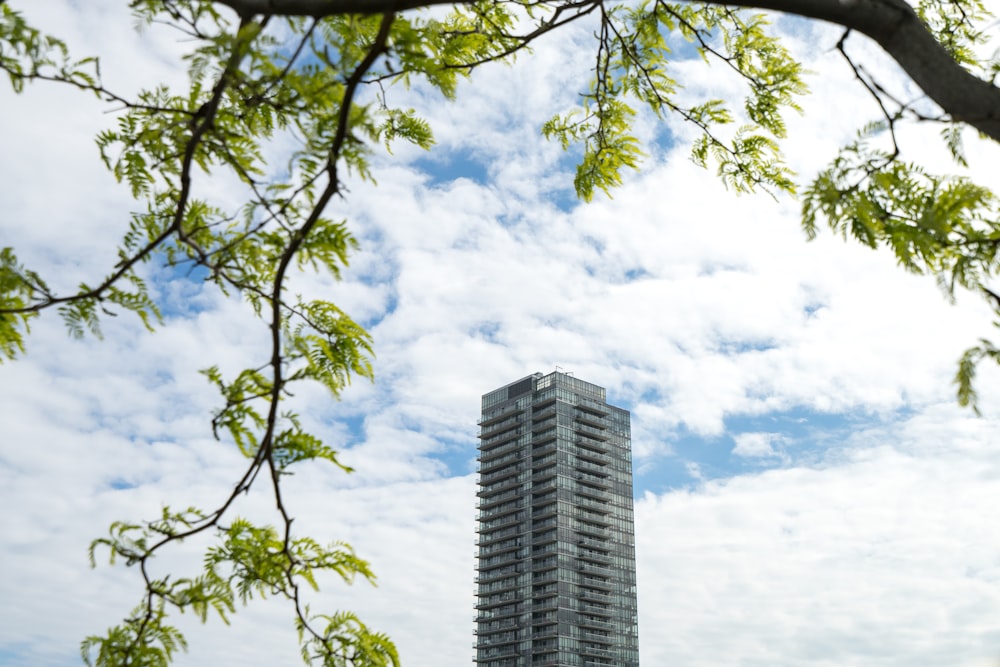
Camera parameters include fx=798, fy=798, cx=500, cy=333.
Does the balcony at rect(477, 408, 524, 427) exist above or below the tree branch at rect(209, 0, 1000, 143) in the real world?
above

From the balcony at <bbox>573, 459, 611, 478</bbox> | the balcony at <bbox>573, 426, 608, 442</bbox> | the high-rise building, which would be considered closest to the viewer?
the high-rise building

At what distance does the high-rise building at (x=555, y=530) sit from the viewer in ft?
330

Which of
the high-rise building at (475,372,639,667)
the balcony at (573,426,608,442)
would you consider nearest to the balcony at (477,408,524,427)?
the high-rise building at (475,372,639,667)

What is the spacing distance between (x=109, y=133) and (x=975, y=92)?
2940mm

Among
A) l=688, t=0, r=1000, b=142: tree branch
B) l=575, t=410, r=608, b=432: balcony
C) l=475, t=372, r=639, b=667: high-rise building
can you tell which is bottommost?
l=688, t=0, r=1000, b=142: tree branch

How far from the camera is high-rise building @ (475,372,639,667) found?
330 feet

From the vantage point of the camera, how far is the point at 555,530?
337ft

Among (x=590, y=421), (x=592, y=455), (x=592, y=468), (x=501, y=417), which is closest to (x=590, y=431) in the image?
(x=590, y=421)

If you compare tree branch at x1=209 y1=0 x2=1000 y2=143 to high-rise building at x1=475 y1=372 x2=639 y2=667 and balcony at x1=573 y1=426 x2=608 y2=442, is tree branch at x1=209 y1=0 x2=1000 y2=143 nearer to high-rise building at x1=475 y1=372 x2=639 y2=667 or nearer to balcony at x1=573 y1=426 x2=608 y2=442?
high-rise building at x1=475 y1=372 x2=639 y2=667

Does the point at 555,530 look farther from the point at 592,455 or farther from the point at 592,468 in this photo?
the point at 592,455

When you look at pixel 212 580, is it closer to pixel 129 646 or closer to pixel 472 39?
pixel 129 646

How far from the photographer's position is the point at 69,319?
267 centimetres

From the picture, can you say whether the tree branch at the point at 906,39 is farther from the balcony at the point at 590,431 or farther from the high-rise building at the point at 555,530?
the balcony at the point at 590,431

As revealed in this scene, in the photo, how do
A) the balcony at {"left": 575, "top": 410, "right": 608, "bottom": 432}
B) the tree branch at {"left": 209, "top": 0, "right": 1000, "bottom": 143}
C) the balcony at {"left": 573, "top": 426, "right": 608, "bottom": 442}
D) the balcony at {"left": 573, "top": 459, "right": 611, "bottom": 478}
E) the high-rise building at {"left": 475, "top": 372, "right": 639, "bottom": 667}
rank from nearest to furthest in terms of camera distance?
the tree branch at {"left": 209, "top": 0, "right": 1000, "bottom": 143} → the high-rise building at {"left": 475, "top": 372, "right": 639, "bottom": 667} → the balcony at {"left": 573, "top": 459, "right": 611, "bottom": 478} → the balcony at {"left": 573, "top": 426, "right": 608, "bottom": 442} → the balcony at {"left": 575, "top": 410, "right": 608, "bottom": 432}
